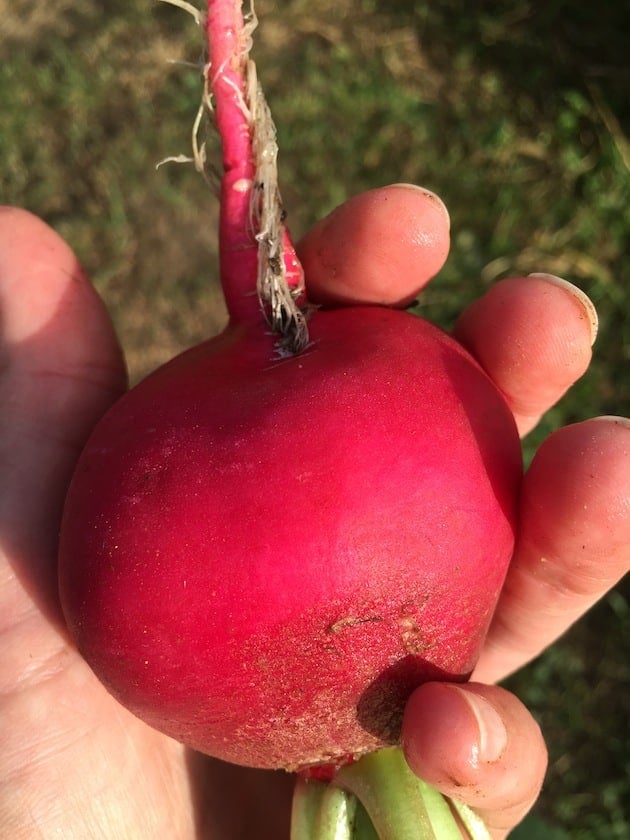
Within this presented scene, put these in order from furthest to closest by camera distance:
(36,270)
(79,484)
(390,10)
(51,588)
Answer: (390,10), (36,270), (51,588), (79,484)

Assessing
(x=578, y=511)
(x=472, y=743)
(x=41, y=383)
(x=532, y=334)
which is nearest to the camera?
(x=472, y=743)

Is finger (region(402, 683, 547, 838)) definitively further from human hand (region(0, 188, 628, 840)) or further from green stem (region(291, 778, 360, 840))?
green stem (region(291, 778, 360, 840))

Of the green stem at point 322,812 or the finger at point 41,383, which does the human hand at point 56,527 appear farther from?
A: the green stem at point 322,812

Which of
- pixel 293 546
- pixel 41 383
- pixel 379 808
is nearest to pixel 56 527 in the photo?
pixel 41 383

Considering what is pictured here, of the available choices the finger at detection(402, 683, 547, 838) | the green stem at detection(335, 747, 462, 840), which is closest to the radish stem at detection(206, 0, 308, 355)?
the finger at detection(402, 683, 547, 838)

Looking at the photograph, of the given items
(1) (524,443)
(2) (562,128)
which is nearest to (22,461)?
(1) (524,443)

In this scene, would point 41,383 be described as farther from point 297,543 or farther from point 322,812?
point 322,812

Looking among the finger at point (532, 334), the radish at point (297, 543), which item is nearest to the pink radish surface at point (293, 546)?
the radish at point (297, 543)

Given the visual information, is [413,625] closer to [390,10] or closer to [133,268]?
[133,268]
